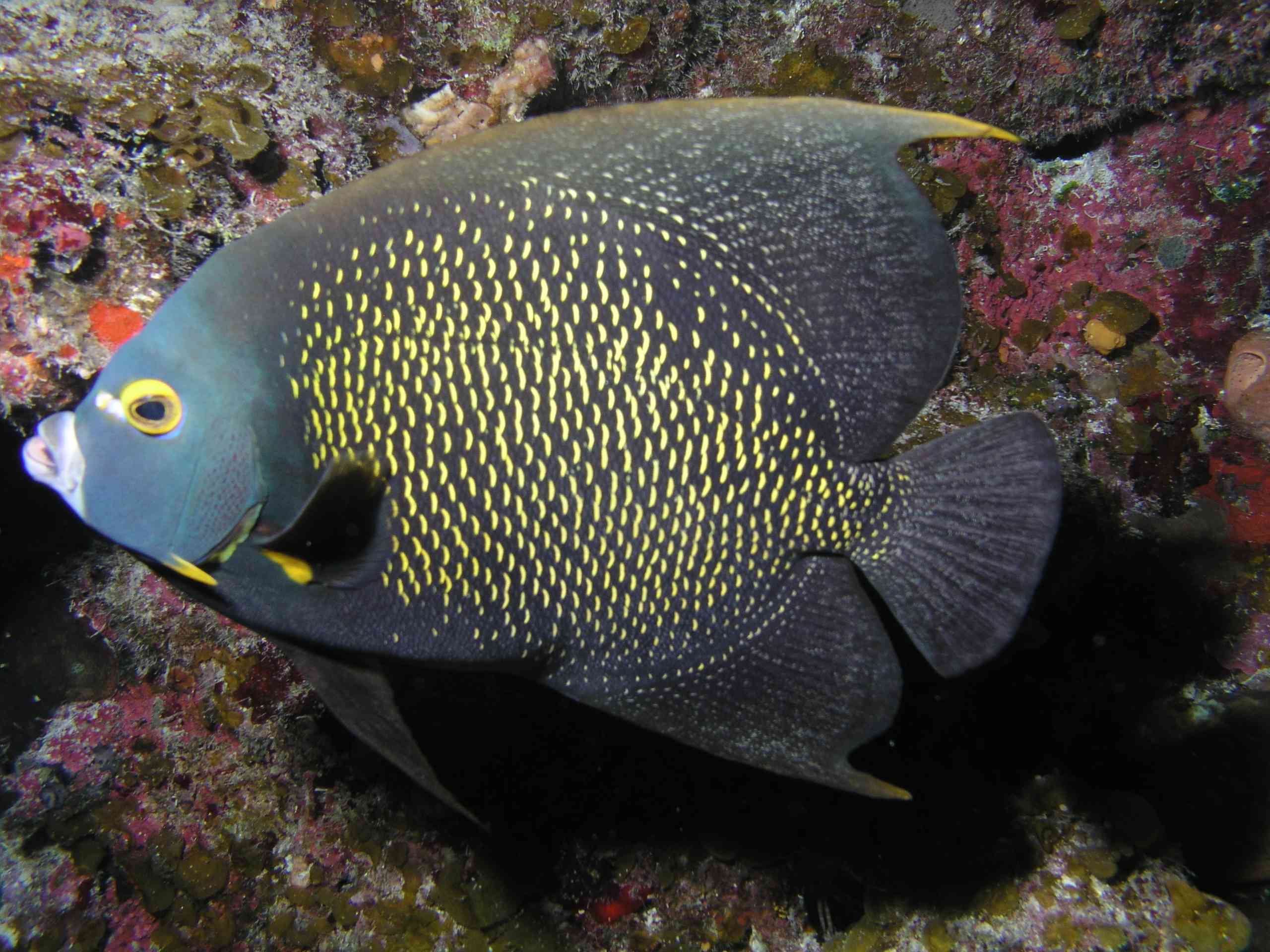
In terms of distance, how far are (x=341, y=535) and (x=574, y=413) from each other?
21.6 inches

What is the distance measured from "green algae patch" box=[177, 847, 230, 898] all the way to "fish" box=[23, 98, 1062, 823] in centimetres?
225

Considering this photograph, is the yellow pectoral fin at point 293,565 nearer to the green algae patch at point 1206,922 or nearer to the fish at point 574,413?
the fish at point 574,413

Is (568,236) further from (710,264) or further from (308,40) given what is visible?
(308,40)

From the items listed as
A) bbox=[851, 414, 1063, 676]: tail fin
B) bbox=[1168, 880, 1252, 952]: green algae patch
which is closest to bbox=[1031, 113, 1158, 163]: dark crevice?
bbox=[851, 414, 1063, 676]: tail fin

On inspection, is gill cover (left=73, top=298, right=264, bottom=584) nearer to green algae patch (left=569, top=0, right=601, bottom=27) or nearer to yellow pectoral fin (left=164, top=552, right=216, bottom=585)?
yellow pectoral fin (left=164, top=552, right=216, bottom=585)

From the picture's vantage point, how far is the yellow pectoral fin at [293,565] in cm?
136

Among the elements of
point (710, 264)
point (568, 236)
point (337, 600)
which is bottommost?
point (337, 600)

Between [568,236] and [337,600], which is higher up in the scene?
[568,236]

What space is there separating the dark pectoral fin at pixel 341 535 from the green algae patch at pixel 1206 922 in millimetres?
A: 3196

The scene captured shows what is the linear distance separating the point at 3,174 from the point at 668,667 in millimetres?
2315

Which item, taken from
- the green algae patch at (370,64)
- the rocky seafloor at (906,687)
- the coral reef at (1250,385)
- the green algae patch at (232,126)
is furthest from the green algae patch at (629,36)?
the coral reef at (1250,385)

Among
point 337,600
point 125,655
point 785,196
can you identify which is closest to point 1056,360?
point 785,196

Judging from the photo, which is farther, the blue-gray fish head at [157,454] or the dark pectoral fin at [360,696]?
the dark pectoral fin at [360,696]

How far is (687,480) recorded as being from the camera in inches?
54.2
